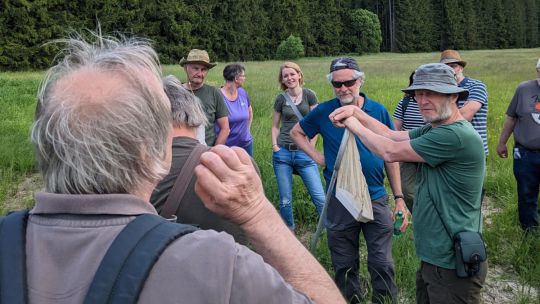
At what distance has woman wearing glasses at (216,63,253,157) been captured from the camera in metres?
Result: 5.62

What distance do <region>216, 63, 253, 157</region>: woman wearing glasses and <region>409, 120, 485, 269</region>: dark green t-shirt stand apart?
3098 mm

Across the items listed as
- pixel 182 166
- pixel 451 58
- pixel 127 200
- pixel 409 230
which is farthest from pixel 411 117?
pixel 127 200

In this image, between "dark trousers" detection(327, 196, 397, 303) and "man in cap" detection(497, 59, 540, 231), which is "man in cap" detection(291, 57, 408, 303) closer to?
"dark trousers" detection(327, 196, 397, 303)

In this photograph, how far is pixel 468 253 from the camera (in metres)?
2.54

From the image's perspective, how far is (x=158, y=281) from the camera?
0.96 meters

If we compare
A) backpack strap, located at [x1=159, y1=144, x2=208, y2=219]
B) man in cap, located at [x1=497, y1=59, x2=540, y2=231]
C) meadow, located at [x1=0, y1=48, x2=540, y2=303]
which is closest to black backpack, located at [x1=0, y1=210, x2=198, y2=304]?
meadow, located at [x1=0, y1=48, x2=540, y2=303]

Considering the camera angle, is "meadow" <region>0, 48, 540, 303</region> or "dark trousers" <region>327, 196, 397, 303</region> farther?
"meadow" <region>0, 48, 540, 303</region>

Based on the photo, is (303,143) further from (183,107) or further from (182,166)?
(182,166)

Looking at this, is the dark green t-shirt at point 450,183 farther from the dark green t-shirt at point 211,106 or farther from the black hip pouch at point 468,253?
the dark green t-shirt at point 211,106

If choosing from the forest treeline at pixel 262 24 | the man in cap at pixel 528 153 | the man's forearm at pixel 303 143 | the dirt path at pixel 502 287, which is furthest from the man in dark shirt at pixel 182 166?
the forest treeline at pixel 262 24

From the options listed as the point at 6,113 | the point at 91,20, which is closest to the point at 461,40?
the point at 91,20

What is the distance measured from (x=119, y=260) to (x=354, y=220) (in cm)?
266

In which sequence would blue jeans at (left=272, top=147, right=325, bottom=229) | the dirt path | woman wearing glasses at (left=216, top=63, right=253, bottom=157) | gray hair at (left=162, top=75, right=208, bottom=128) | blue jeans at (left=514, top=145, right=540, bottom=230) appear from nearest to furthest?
gray hair at (left=162, top=75, right=208, bottom=128), the dirt path, blue jeans at (left=514, top=145, right=540, bottom=230), blue jeans at (left=272, top=147, right=325, bottom=229), woman wearing glasses at (left=216, top=63, right=253, bottom=157)

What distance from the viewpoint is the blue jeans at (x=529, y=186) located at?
4.76 metres
